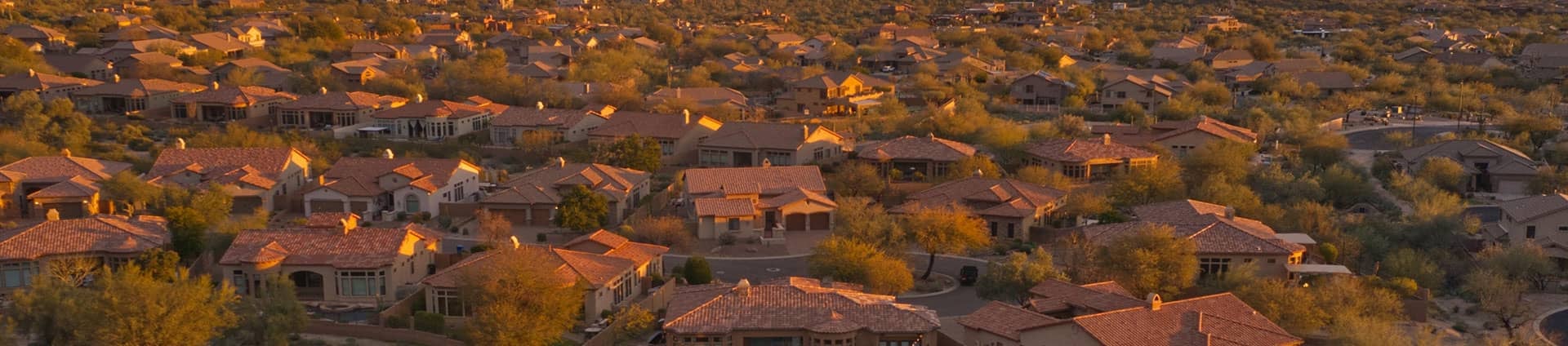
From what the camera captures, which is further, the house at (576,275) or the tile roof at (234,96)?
the tile roof at (234,96)

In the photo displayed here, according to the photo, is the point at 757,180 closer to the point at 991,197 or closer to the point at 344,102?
the point at 991,197

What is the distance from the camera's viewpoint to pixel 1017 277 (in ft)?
101

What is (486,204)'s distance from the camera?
40.9m

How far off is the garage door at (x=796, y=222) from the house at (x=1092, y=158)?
10347 millimetres

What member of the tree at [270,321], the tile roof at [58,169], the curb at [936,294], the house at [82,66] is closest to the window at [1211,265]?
the curb at [936,294]

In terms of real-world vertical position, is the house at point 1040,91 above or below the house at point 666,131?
below

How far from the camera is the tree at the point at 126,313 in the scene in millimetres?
26000

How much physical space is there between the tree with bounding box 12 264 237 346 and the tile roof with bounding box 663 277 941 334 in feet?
25.9

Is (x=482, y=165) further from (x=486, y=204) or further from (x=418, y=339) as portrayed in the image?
(x=418, y=339)

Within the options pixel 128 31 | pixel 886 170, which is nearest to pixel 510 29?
pixel 128 31

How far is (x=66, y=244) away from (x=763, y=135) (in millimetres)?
23038

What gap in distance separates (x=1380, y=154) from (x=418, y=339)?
35.7 meters

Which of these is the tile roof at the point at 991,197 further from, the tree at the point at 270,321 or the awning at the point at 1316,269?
the tree at the point at 270,321

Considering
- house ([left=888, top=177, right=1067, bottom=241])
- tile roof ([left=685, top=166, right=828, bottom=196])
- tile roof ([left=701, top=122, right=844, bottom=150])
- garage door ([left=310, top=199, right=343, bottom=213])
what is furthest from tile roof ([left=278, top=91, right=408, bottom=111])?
house ([left=888, top=177, right=1067, bottom=241])
